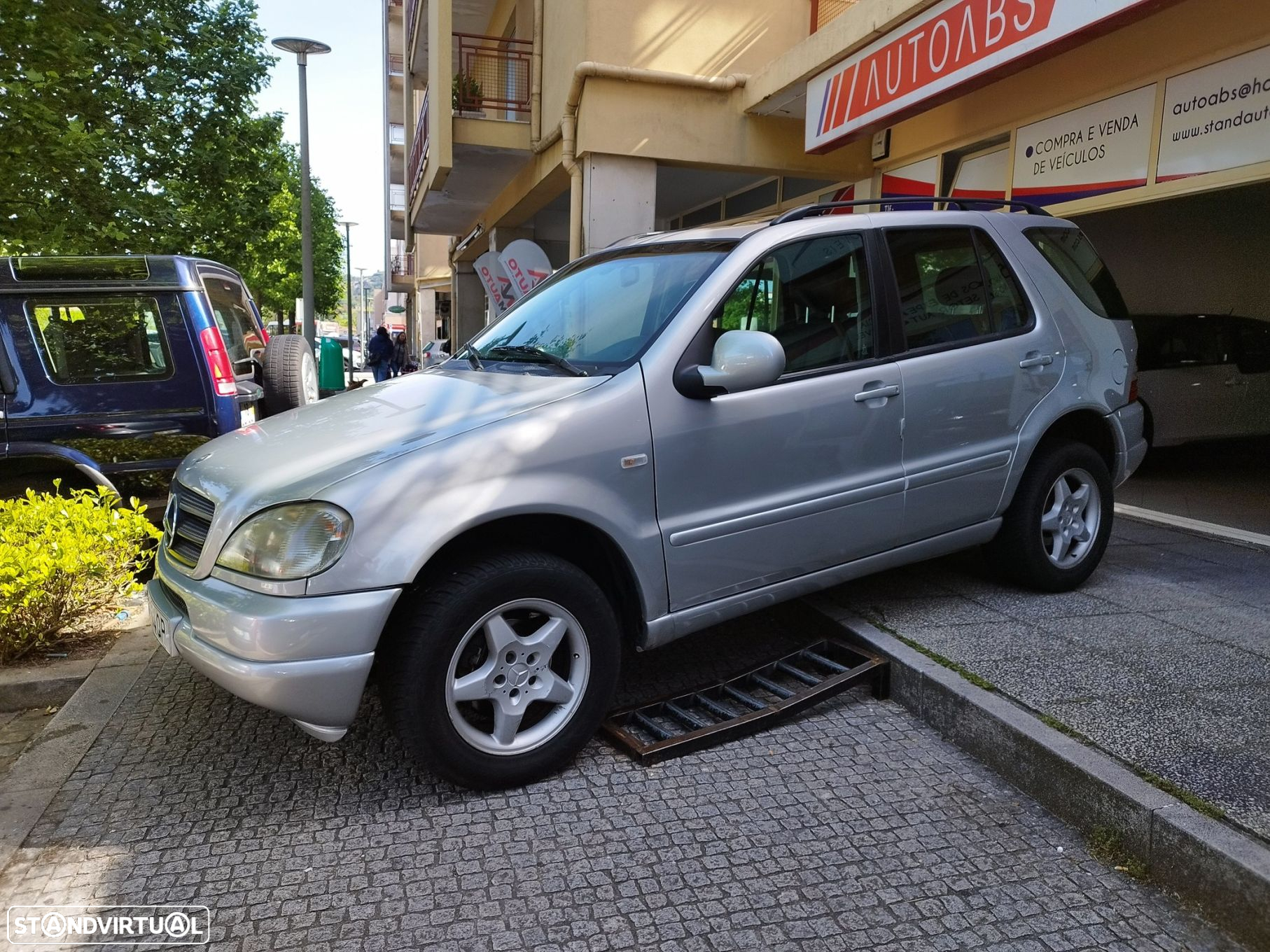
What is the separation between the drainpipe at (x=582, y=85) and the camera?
1045 centimetres

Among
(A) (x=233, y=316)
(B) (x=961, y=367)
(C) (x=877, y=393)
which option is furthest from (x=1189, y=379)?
(A) (x=233, y=316)

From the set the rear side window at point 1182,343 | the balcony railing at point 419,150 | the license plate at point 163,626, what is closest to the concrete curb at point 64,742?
the license plate at point 163,626

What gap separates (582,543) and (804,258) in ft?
4.91

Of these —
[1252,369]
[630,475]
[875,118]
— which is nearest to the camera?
[630,475]

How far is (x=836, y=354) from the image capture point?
371 centimetres

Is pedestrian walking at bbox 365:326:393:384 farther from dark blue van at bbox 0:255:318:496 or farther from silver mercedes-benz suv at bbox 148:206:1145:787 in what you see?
silver mercedes-benz suv at bbox 148:206:1145:787

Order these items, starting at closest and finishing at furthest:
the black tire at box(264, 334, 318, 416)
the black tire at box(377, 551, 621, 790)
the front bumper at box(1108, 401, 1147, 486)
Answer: the black tire at box(377, 551, 621, 790), the front bumper at box(1108, 401, 1147, 486), the black tire at box(264, 334, 318, 416)

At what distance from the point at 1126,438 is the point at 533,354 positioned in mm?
3149

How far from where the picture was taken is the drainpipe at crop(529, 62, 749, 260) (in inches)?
412

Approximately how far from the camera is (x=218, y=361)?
5.57m

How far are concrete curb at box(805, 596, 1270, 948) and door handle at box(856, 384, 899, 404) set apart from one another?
1053mm

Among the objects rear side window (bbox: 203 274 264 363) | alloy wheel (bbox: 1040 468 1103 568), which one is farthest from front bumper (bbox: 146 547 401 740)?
rear side window (bbox: 203 274 264 363)

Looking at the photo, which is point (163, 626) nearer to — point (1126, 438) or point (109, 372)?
point (109, 372)

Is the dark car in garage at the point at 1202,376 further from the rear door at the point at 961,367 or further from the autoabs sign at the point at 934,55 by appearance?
the rear door at the point at 961,367
